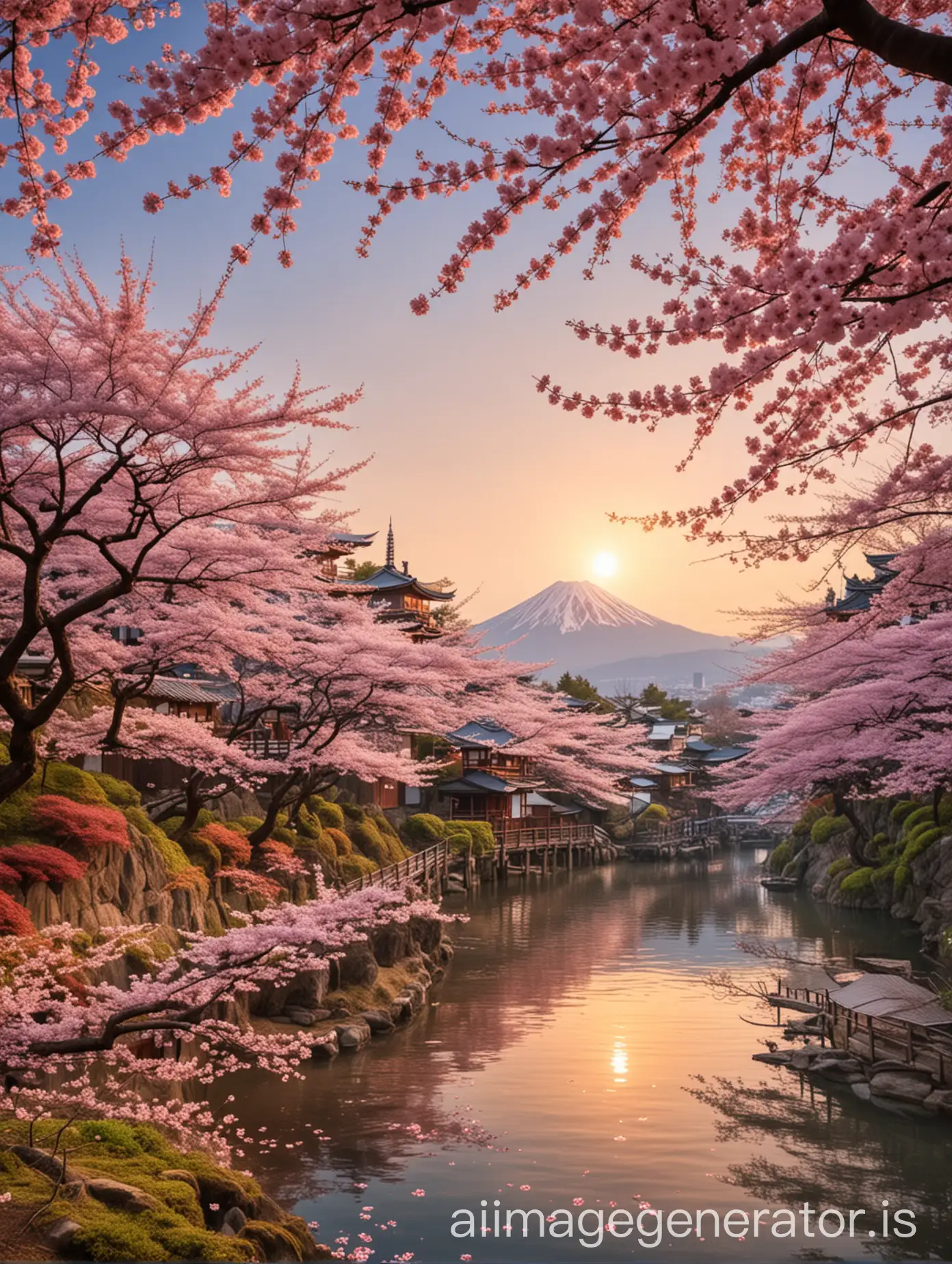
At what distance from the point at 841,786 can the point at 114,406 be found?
27.2 m

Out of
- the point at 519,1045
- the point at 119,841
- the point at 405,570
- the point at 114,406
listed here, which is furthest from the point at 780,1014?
the point at 405,570

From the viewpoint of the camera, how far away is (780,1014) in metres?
18.0

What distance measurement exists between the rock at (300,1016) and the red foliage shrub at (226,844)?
293cm

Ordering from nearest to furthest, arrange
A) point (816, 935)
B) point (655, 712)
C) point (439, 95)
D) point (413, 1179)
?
1. point (439, 95)
2. point (413, 1179)
3. point (816, 935)
4. point (655, 712)

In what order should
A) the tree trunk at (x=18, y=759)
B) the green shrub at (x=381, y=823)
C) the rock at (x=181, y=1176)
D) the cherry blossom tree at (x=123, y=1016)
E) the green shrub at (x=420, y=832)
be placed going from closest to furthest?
the tree trunk at (x=18, y=759) → the cherry blossom tree at (x=123, y=1016) → the rock at (x=181, y=1176) → the green shrub at (x=381, y=823) → the green shrub at (x=420, y=832)

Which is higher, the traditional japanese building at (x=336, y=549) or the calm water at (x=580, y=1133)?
the traditional japanese building at (x=336, y=549)

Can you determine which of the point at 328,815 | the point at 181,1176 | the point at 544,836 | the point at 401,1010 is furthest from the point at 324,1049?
the point at 544,836

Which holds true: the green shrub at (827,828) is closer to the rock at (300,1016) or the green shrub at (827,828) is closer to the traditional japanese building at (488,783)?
the traditional japanese building at (488,783)

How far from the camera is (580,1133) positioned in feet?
40.1

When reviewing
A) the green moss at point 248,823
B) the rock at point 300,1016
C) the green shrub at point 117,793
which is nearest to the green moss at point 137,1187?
the rock at point 300,1016

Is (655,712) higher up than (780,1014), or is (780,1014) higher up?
(655,712)

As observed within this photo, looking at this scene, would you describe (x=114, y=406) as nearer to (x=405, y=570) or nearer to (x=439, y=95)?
(x=439, y=95)

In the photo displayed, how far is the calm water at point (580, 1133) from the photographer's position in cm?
959

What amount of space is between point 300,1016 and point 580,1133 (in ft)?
18.9
